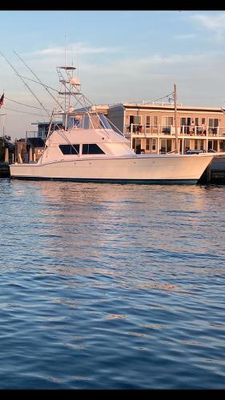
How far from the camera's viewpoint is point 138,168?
158 feet

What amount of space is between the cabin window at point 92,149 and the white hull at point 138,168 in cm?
59

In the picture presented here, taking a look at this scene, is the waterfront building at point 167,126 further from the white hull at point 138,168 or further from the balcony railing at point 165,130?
the white hull at point 138,168

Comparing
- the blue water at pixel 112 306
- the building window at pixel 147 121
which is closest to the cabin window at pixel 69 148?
the building window at pixel 147 121

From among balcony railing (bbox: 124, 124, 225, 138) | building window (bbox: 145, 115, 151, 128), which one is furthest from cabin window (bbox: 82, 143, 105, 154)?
building window (bbox: 145, 115, 151, 128)

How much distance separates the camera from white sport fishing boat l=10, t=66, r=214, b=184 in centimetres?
4769

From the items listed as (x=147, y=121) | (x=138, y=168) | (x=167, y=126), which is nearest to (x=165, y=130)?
(x=167, y=126)

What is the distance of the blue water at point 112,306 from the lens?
598cm

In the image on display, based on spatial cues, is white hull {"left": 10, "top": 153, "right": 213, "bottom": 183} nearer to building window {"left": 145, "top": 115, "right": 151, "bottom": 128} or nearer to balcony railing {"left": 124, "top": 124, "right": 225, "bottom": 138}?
balcony railing {"left": 124, "top": 124, "right": 225, "bottom": 138}

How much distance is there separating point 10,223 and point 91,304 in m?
12.4

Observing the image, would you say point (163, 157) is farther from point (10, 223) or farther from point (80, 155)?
point (10, 223)

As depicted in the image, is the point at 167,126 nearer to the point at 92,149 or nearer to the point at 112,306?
the point at 92,149

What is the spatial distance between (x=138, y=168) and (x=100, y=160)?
325cm
